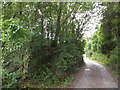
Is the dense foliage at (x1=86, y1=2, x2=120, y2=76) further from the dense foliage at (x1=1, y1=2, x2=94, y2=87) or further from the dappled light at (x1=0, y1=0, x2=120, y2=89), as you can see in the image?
the dense foliage at (x1=1, y1=2, x2=94, y2=87)

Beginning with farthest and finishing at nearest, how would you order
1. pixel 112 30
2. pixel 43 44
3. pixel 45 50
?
pixel 112 30 < pixel 45 50 < pixel 43 44

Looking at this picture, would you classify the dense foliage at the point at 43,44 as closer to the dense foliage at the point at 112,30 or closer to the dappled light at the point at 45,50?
the dappled light at the point at 45,50

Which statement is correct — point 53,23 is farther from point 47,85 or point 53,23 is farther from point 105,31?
point 105,31

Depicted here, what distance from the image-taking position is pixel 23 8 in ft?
38.0

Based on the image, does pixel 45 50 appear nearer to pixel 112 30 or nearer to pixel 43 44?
pixel 43 44

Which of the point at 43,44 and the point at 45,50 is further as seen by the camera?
the point at 45,50

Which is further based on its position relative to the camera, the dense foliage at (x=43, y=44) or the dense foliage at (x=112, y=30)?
the dense foliage at (x=112, y=30)

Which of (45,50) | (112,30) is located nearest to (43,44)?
(45,50)

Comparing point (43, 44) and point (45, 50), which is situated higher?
point (43, 44)

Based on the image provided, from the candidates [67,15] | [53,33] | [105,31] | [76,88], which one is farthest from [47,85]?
[105,31]

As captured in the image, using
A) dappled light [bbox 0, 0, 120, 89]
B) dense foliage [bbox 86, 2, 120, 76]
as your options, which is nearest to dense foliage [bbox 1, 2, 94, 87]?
dappled light [bbox 0, 0, 120, 89]

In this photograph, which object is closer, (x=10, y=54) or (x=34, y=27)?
(x=10, y=54)

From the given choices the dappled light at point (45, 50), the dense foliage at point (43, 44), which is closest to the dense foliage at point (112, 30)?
the dappled light at point (45, 50)

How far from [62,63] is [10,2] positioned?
5143 mm
